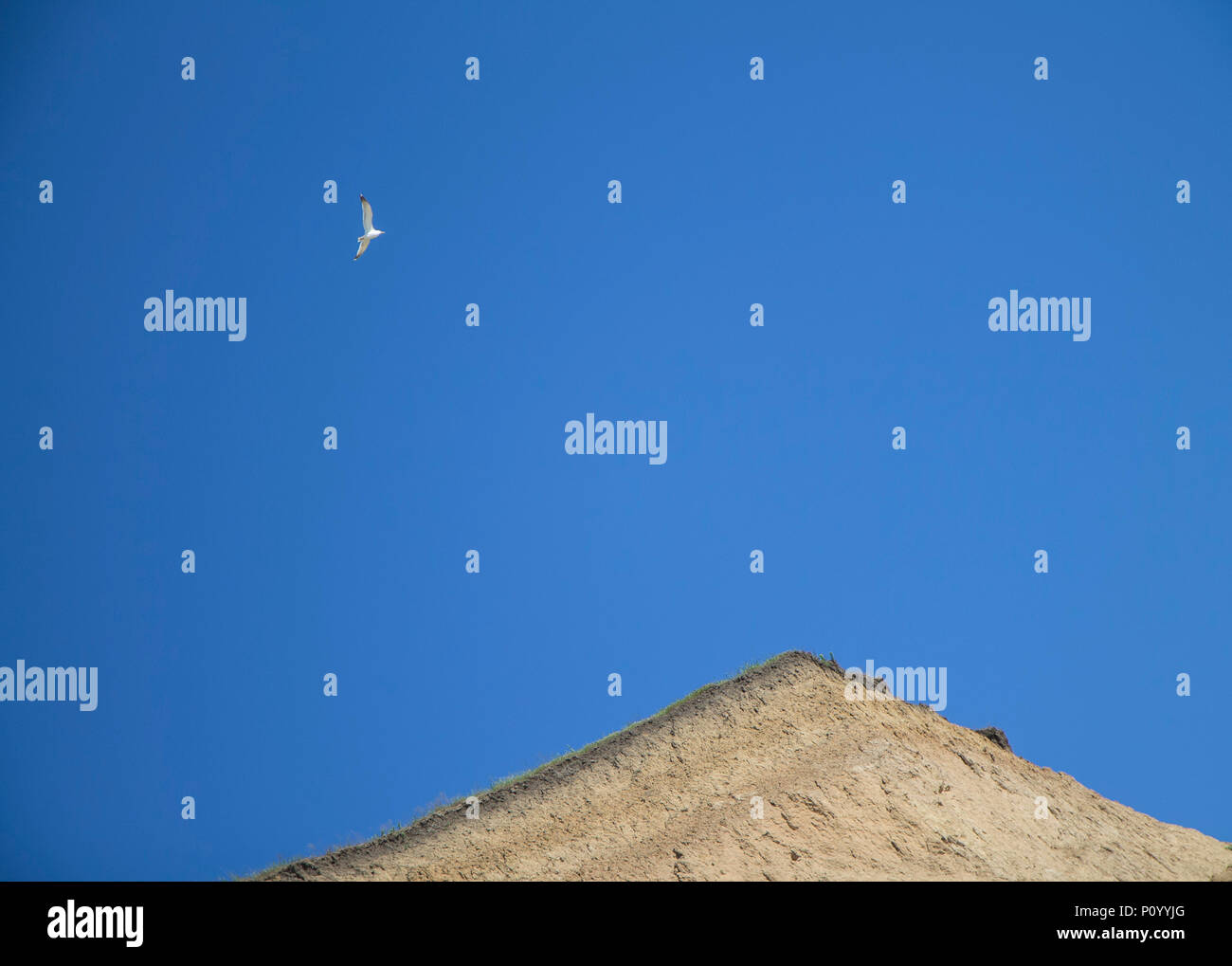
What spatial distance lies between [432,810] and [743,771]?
7.99 metres

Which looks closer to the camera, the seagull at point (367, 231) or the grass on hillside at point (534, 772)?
the grass on hillside at point (534, 772)

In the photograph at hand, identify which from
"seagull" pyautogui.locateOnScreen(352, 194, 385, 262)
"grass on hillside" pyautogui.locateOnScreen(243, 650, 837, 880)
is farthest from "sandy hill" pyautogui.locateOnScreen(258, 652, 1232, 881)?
"seagull" pyautogui.locateOnScreen(352, 194, 385, 262)

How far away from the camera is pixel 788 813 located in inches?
1026

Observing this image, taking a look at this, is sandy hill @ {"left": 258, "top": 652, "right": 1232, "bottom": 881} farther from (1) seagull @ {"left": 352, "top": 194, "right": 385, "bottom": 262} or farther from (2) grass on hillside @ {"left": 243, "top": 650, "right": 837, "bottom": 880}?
(1) seagull @ {"left": 352, "top": 194, "right": 385, "bottom": 262}

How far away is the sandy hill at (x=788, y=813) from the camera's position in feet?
82.1

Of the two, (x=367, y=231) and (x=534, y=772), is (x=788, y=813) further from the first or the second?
(x=367, y=231)

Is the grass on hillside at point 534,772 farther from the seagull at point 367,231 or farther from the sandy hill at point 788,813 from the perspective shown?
the seagull at point 367,231

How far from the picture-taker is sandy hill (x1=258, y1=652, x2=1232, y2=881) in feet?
82.1

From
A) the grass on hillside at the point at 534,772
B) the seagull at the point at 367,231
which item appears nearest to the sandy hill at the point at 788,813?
the grass on hillside at the point at 534,772
